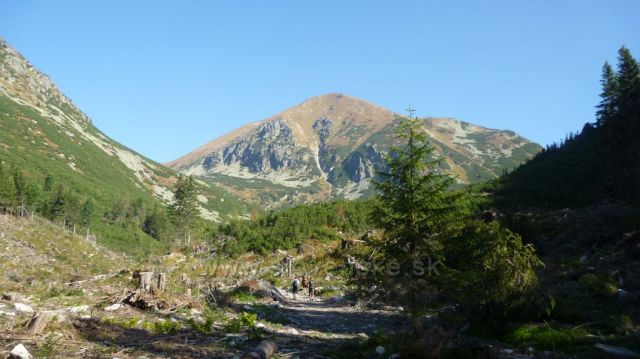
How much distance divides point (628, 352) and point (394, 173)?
6051mm

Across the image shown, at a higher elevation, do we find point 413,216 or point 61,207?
point 61,207

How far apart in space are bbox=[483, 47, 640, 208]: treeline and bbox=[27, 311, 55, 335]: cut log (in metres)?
47.1

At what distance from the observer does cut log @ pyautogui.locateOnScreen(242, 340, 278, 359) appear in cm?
760

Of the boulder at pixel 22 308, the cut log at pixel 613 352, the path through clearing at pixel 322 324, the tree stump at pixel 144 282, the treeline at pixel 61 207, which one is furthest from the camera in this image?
the treeline at pixel 61 207

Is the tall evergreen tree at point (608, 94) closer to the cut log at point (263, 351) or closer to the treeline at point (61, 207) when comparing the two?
the cut log at point (263, 351)

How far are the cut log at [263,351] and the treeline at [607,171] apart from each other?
146ft

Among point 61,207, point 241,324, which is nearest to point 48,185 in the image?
point 61,207

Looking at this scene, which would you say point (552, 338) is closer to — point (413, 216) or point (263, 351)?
point (413, 216)

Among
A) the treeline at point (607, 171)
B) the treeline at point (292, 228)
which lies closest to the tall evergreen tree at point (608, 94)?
the treeline at point (607, 171)

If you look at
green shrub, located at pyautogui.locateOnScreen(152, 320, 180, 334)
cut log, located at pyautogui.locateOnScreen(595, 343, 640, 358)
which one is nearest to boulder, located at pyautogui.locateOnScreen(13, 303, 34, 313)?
green shrub, located at pyautogui.locateOnScreen(152, 320, 180, 334)

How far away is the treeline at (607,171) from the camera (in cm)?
4516

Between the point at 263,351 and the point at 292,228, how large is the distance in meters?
38.7

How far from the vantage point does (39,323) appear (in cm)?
794

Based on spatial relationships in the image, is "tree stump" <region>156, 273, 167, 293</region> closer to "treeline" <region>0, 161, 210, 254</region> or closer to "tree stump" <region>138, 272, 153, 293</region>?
"tree stump" <region>138, 272, 153, 293</region>
